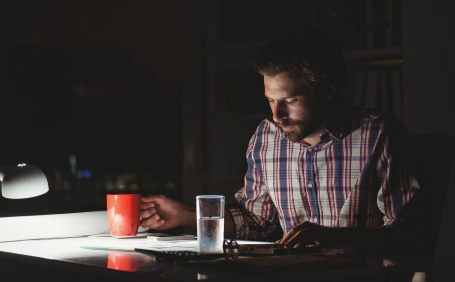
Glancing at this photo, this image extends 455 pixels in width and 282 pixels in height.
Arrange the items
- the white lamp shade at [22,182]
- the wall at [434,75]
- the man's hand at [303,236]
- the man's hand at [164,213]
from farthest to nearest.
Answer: the wall at [434,75], the man's hand at [164,213], the white lamp shade at [22,182], the man's hand at [303,236]

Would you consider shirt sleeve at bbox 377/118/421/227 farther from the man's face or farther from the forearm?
Result: the forearm

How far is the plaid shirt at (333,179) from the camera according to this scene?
1.88 meters

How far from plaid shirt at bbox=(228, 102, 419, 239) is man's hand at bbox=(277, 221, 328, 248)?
39 cm

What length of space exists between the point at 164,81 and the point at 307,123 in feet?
15.3

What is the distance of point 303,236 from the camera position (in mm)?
1441

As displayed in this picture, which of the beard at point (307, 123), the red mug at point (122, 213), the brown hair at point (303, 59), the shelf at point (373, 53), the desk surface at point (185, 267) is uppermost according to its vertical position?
the shelf at point (373, 53)

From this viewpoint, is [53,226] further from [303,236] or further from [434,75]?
[434,75]

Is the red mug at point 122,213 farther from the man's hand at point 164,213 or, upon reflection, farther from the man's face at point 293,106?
the man's face at point 293,106

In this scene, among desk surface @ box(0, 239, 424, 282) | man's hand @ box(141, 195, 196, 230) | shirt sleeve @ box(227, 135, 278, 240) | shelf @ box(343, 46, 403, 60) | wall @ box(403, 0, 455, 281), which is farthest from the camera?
shelf @ box(343, 46, 403, 60)

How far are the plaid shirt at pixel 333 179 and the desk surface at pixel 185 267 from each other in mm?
394

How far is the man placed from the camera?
1880 mm

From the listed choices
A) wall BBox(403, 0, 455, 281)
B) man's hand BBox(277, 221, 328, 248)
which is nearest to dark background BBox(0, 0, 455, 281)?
wall BBox(403, 0, 455, 281)

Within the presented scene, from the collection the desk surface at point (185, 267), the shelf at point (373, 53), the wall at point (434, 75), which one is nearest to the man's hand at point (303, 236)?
the desk surface at point (185, 267)

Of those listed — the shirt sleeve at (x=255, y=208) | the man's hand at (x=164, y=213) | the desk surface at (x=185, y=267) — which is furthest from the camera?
the shirt sleeve at (x=255, y=208)
